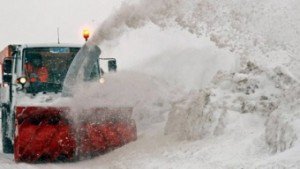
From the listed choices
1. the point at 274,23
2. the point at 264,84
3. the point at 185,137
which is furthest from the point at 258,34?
the point at 185,137

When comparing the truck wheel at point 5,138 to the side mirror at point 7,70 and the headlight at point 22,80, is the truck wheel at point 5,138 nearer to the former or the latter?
the side mirror at point 7,70

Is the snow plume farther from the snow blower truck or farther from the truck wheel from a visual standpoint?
the truck wheel

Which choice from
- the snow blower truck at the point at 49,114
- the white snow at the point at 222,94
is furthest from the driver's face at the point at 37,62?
the white snow at the point at 222,94

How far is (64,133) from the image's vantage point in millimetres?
8773

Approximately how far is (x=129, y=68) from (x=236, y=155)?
18.8ft

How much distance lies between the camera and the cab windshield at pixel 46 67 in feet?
32.1

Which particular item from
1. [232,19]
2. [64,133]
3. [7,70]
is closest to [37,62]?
[7,70]

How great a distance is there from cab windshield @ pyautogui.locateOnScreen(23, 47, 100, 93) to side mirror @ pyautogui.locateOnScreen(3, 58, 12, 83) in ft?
0.96

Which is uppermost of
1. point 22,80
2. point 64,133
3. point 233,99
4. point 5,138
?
point 22,80

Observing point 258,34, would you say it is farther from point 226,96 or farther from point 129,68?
point 129,68

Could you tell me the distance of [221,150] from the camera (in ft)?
21.3

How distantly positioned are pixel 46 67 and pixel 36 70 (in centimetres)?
19

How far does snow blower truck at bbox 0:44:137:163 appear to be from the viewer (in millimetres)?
8625

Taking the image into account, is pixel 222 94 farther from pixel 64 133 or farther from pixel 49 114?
pixel 49 114
